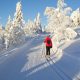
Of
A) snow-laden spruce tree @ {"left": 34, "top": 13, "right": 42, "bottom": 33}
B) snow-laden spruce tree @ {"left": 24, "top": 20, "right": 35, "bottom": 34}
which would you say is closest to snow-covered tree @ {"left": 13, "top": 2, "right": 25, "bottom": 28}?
snow-laden spruce tree @ {"left": 24, "top": 20, "right": 35, "bottom": 34}

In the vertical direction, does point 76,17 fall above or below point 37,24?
above

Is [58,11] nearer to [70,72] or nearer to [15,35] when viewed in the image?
[15,35]

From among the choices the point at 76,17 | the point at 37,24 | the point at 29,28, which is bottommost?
the point at 29,28

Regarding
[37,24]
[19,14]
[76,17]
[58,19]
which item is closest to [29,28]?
[37,24]

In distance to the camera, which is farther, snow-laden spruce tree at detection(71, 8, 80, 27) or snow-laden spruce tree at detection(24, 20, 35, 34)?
snow-laden spruce tree at detection(24, 20, 35, 34)

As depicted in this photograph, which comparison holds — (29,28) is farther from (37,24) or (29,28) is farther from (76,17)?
(76,17)

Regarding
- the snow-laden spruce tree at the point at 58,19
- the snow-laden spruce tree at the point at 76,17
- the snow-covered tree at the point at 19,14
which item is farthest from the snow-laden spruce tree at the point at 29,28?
the snow-laden spruce tree at the point at 58,19

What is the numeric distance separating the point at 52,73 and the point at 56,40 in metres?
25.3

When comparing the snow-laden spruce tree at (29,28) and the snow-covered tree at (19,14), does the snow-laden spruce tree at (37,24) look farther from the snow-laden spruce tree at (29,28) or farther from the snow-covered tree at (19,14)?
the snow-covered tree at (19,14)

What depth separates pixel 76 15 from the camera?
283ft

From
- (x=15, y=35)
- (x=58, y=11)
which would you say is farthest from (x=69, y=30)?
(x=15, y=35)

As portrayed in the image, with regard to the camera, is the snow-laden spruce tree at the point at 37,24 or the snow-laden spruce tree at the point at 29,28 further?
the snow-laden spruce tree at the point at 37,24

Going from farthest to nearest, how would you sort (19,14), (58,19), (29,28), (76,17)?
(29,28) → (76,17) → (19,14) → (58,19)

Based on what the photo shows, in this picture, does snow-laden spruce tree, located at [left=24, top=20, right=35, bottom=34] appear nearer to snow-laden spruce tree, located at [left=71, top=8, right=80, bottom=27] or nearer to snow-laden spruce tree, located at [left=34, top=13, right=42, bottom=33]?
snow-laden spruce tree, located at [left=34, top=13, right=42, bottom=33]
